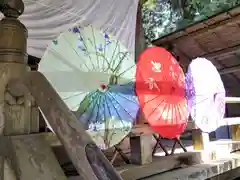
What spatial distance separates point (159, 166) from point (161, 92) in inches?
22.1

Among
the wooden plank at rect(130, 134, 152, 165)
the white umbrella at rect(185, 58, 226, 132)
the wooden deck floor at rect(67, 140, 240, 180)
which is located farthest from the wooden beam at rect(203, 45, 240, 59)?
the wooden plank at rect(130, 134, 152, 165)

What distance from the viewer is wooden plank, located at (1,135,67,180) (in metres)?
0.68

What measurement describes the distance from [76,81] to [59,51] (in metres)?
0.21

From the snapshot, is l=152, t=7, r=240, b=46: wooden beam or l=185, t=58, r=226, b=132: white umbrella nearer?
l=185, t=58, r=226, b=132: white umbrella

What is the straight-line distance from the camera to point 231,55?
4.76 meters

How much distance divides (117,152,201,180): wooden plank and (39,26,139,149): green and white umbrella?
23 cm

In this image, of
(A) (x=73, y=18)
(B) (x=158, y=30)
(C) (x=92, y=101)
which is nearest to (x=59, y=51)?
(C) (x=92, y=101)

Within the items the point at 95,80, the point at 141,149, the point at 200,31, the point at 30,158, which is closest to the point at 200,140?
the point at 141,149

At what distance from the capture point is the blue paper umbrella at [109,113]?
1.54m

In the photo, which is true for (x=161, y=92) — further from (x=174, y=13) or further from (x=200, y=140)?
(x=174, y=13)

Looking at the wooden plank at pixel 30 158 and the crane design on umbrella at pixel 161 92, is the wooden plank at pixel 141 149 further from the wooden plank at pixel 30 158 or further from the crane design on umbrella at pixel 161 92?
the wooden plank at pixel 30 158

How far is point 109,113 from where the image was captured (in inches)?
65.1

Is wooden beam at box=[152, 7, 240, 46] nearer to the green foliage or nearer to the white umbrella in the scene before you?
the green foliage

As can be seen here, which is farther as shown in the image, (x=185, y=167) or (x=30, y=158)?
(x=185, y=167)
